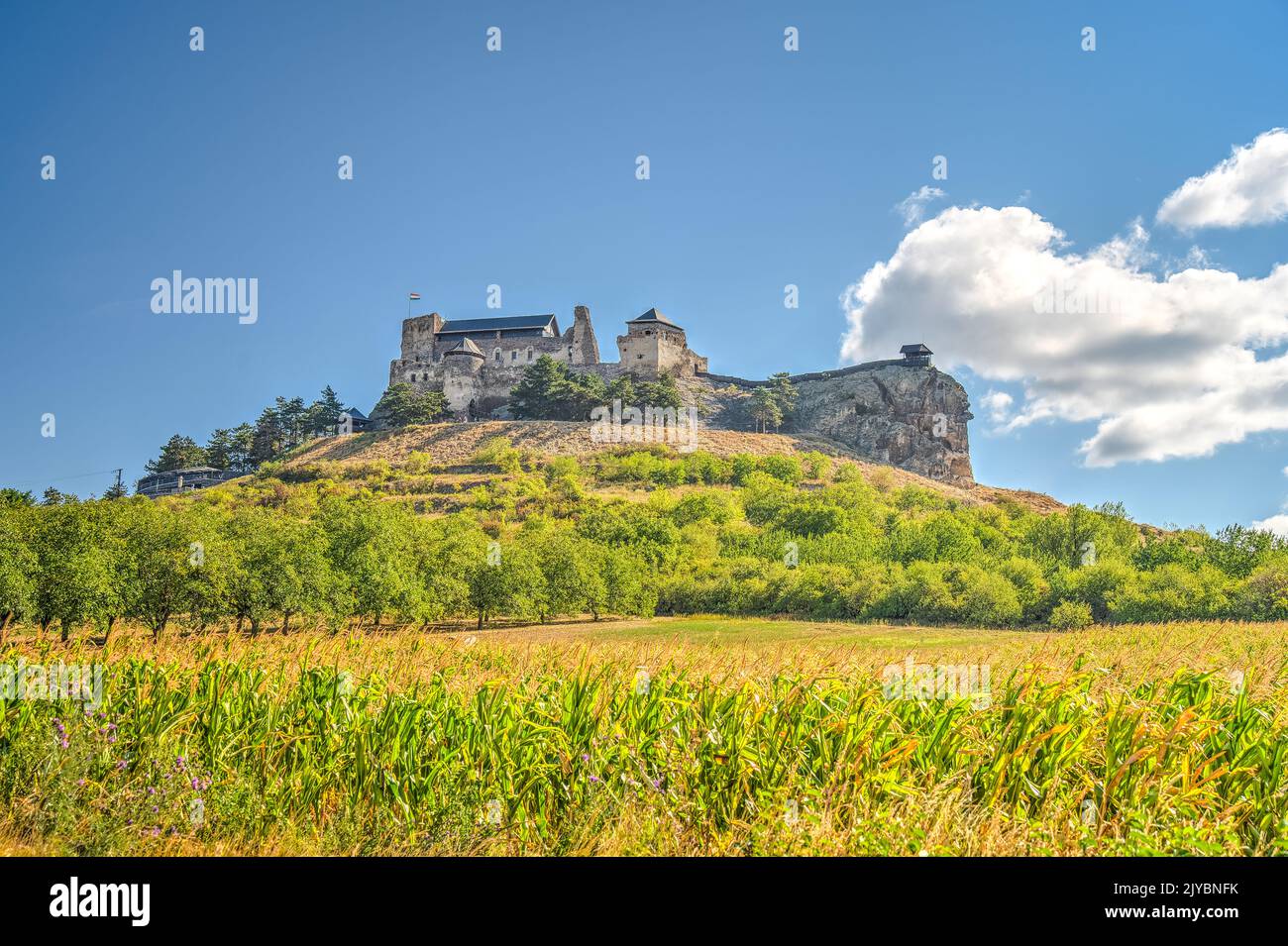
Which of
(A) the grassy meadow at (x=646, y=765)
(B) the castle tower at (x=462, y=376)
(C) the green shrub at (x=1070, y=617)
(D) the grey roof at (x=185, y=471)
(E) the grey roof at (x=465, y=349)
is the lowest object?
(C) the green shrub at (x=1070, y=617)

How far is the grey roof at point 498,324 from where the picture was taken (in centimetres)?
11050

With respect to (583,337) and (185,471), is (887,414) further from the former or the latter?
(185,471)

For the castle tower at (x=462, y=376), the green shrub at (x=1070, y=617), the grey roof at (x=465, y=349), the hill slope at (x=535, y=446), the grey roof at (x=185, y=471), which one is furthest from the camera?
the grey roof at (x=465, y=349)

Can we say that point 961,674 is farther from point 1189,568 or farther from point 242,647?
point 1189,568

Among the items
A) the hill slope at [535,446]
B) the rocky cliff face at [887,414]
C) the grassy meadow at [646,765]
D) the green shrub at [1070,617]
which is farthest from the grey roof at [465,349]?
the grassy meadow at [646,765]

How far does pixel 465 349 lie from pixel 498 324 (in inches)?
280

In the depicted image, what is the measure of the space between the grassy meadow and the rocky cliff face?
9544cm

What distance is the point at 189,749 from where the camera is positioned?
851 cm

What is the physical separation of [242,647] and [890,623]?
1358 inches

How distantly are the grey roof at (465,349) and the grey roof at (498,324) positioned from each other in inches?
134

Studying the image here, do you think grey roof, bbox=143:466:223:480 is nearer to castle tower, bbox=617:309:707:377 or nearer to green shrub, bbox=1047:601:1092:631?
castle tower, bbox=617:309:707:377

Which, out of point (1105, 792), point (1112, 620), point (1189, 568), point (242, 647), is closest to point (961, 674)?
point (1105, 792)

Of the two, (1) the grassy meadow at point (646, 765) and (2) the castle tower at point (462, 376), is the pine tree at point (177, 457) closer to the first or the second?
(2) the castle tower at point (462, 376)
